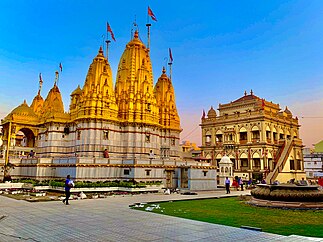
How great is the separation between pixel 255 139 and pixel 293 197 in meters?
39.1

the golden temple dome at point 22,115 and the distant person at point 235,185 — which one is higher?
the golden temple dome at point 22,115

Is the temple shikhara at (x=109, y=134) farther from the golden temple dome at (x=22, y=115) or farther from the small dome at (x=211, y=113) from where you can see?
the small dome at (x=211, y=113)

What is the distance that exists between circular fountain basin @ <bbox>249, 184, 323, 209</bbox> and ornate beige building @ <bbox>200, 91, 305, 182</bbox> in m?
32.4

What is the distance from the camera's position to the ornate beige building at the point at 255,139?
5322cm

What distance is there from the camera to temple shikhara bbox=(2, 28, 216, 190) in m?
32.4

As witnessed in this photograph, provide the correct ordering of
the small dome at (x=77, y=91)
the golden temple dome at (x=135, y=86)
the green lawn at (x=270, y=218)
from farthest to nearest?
1. the small dome at (x=77, y=91)
2. the golden temple dome at (x=135, y=86)
3. the green lawn at (x=270, y=218)

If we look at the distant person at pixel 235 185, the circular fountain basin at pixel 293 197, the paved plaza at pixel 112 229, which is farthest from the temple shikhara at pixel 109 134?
the paved plaza at pixel 112 229

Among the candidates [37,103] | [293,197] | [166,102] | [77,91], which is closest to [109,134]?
[77,91]

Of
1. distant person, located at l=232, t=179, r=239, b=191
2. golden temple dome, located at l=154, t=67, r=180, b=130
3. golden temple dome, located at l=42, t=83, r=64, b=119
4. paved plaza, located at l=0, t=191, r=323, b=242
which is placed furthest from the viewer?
golden temple dome, located at l=154, t=67, r=180, b=130

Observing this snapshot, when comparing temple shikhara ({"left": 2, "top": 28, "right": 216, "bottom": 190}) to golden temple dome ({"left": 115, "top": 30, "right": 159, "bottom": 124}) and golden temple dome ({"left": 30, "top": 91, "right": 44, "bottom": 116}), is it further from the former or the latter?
golden temple dome ({"left": 30, "top": 91, "right": 44, "bottom": 116})

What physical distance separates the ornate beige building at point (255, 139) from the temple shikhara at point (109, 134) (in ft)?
46.3

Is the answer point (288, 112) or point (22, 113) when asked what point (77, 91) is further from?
point (288, 112)

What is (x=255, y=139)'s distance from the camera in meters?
54.9

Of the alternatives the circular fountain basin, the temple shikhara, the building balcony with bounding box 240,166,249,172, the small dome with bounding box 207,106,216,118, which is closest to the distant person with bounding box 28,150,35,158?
the temple shikhara
